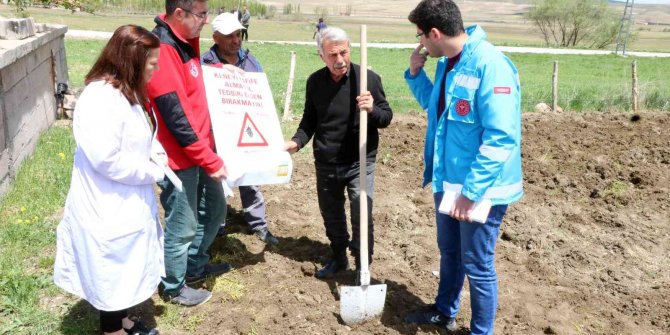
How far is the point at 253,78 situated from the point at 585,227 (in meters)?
3.67

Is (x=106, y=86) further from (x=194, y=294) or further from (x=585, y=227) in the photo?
(x=585, y=227)

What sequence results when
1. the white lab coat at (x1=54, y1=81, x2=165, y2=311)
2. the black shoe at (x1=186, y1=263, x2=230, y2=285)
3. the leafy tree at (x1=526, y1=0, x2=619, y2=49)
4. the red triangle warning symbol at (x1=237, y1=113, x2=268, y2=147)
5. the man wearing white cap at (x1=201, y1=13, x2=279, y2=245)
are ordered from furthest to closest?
the leafy tree at (x1=526, y1=0, x2=619, y2=49) < the man wearing white cap at (x1=201, y1=13, x2=279, y2=245) < the black shoe at (x1=186, y1=263, x2=230, y2=285) < the red triangle warning symbol at (x1=237, y1=113, x2=268, y2=147) < the white lab coat at (x1=54, y1=81, x2=165, y2=311)

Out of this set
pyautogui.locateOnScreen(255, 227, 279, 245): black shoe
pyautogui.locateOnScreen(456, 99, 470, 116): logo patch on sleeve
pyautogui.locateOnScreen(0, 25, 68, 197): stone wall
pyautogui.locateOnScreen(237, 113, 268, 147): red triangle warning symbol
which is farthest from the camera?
pyautogui.locateOnScreen(0, 25, 68, 197): stone wall

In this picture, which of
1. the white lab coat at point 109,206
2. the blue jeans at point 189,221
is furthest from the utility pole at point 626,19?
the white lab coat at point 109,206

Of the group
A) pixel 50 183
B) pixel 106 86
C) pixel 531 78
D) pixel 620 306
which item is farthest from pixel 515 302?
pixel 531 78

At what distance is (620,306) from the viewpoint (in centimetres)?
401

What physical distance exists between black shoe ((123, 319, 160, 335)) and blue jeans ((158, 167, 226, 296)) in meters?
0.36

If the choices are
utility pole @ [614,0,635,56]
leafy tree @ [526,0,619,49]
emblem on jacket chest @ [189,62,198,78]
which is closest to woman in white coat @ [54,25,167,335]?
emblem on jacket chest @ [189,62,198,78]

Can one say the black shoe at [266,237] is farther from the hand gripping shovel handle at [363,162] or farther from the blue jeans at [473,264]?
the blue jeans at [473,264]

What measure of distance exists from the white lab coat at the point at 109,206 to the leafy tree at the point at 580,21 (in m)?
47.1

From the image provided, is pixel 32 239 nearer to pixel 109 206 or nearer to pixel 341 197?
pixel 109 206

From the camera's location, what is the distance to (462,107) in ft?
9.39

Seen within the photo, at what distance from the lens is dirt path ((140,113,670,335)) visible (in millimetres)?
3717

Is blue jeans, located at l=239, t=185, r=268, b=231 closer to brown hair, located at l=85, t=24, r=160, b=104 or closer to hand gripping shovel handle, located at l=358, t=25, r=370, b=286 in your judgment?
hand gripping shovel handle, located at l=358, t=25, r=370, b=286
